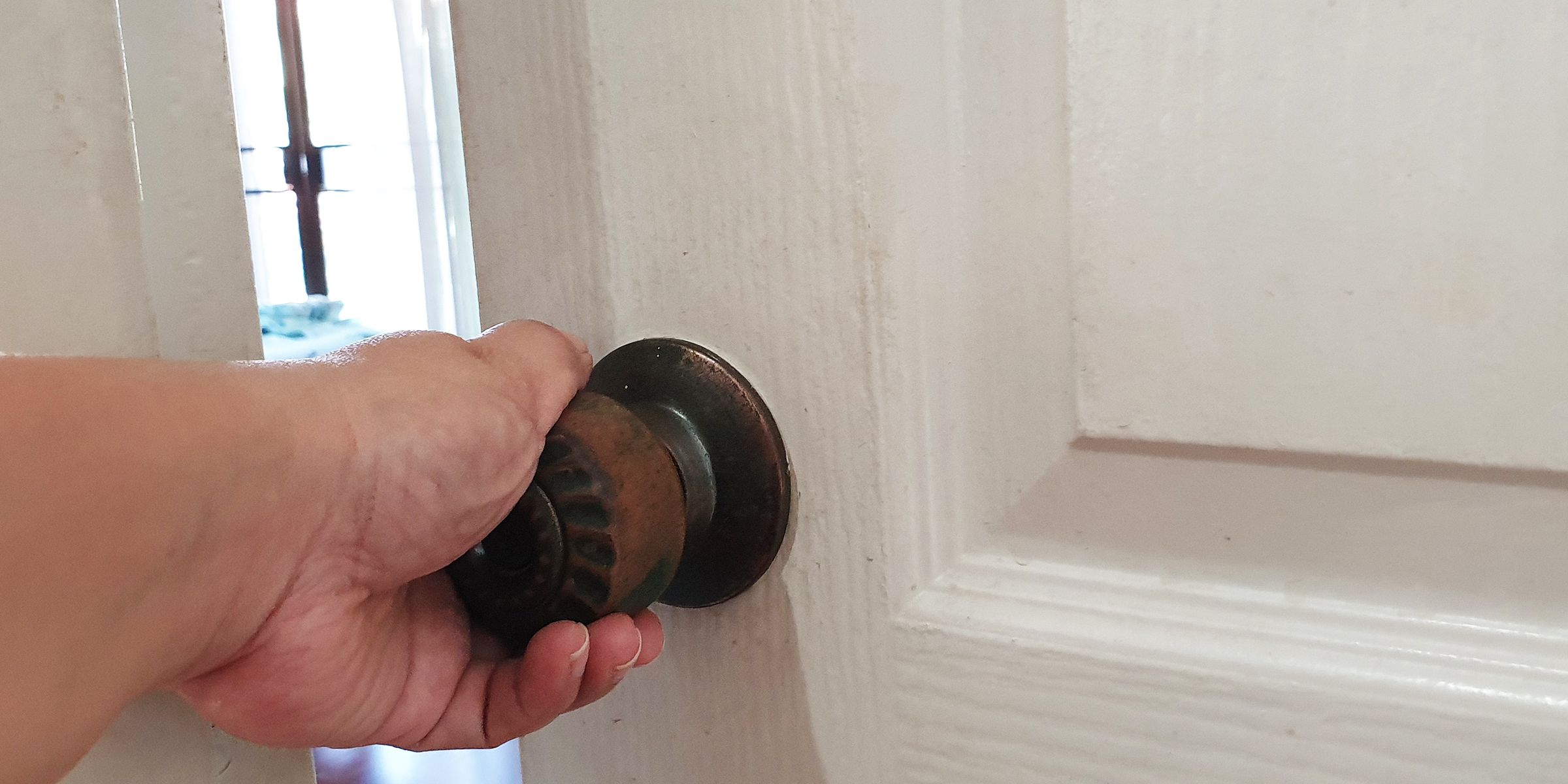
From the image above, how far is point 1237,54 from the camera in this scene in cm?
25

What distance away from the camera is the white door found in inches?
9.4

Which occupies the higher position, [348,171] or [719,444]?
[348,171]

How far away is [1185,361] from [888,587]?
0.11m

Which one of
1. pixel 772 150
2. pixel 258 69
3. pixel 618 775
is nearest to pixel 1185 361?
pixel 772 150

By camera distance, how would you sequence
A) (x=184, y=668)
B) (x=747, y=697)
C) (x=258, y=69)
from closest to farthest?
(x=184, y=668), (x=747, y=697), (x=258, y=69)

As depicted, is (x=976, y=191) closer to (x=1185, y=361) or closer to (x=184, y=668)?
(x=1185, y=361)

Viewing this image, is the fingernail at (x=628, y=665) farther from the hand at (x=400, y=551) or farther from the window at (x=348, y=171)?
the window at (x=348, y=171)

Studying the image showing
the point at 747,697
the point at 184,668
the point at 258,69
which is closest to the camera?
the point at 184,668

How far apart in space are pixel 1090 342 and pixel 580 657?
0.17 metres

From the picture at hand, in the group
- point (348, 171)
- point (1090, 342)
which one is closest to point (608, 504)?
point (1090, 342)

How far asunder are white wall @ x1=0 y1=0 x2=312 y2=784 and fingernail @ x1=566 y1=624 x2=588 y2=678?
0.11m

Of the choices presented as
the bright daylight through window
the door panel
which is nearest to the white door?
the door panel

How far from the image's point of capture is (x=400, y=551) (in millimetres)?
279

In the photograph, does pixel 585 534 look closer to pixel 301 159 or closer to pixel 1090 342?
pixel 1090 342
